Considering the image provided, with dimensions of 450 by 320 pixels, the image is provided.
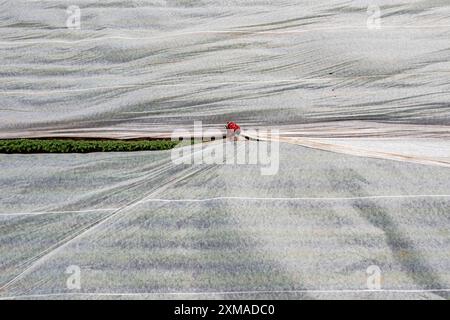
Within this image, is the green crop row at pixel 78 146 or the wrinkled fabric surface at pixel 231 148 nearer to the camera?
the wrinkled fabric surface at pixel 231 148

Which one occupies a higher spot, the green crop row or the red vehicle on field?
the red vehicle on field

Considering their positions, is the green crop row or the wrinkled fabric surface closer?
the wrinkled fabric surface

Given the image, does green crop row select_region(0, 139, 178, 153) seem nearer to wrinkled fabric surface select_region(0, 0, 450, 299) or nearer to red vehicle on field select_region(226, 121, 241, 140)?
wrinkled fabric surface select_region(0, 0, 450, 299)

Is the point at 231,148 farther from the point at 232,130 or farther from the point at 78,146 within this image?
the point at 78,146

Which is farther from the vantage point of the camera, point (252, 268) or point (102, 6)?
point (102, 6)

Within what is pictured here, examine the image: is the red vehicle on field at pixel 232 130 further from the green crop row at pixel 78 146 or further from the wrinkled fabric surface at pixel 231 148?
the green crop row at pixel 78 146

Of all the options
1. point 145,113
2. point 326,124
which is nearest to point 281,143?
point 326,124

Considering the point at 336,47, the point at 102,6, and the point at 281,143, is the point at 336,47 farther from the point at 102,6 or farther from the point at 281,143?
the point at 102,6

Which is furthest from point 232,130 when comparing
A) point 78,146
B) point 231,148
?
point 78,146

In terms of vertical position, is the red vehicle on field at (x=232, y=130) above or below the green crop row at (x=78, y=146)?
above

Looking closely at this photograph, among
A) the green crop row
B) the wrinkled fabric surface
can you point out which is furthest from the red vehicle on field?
the green crop row

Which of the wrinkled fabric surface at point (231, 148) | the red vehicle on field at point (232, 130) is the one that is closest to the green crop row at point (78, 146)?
the wrinkled fabric surface at point (231, 148)
